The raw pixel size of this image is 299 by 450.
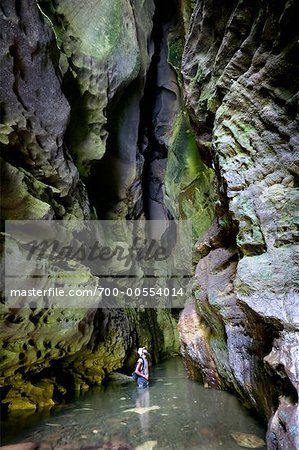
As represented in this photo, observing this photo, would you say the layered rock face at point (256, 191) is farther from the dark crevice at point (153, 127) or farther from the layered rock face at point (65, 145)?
the dark crevice at point (153, 127)

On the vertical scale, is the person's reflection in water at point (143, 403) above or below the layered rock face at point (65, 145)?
below

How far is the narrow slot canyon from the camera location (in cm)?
458

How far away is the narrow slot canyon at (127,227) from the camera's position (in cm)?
458

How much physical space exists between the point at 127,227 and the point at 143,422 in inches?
364

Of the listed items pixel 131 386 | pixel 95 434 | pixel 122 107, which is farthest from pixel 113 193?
pixel 95 434

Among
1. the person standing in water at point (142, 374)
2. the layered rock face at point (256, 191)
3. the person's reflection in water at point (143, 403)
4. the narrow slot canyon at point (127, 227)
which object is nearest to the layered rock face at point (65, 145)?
the narrow slot canyon at point (127, 227)

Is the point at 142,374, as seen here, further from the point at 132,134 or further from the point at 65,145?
the point at 132,134

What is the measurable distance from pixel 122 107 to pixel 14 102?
7089 millimetres

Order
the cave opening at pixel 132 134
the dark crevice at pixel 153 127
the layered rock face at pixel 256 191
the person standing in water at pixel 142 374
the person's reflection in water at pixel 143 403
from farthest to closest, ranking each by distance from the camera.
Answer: the dark crevice at pixel 153 127, the cave opening at pixel 132 134, the person standing in water at pixel 142 374, the person's reflection in water at pixel 143 403, the layered rock face at pixel 256 191

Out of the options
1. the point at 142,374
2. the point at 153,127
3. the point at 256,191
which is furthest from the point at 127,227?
the point at 256,191

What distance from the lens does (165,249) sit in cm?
1903

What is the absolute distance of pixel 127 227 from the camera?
1443 centimetres

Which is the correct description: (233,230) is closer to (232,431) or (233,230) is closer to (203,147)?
(203,147)

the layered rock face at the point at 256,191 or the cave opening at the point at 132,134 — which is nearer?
the layered rock face at the point at 256,191
